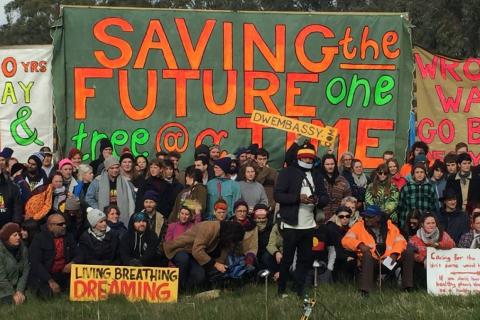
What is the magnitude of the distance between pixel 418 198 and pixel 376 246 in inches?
46.4

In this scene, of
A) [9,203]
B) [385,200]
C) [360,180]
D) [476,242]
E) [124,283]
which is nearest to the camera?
[124,283]

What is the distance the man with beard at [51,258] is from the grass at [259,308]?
220mm

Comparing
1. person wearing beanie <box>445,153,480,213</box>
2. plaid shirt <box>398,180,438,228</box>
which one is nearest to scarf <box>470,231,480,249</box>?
plaid shirt <box>398,180,438,228</box>

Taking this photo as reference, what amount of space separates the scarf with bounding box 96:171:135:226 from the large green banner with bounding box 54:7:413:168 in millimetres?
2963

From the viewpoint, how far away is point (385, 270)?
10562 mm

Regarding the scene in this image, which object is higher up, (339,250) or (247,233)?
(247,233)

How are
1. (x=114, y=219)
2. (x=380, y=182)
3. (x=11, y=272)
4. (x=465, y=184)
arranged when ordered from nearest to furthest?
(x=11, y=272), (x=114, y=219), (x=380, y=182), (x=465, y=184)

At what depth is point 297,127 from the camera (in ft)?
42.6

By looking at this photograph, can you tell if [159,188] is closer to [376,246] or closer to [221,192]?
[221,192]

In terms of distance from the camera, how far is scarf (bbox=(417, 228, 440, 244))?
10.6 metres

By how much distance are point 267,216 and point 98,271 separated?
96.4 inches

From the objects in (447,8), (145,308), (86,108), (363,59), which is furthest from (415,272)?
(447,8)

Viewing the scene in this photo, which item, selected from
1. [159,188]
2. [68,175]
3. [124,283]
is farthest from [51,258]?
[159,188]

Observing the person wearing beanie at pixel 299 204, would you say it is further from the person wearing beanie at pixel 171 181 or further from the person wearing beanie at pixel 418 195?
the person wearing beanie at pixel 171 181
